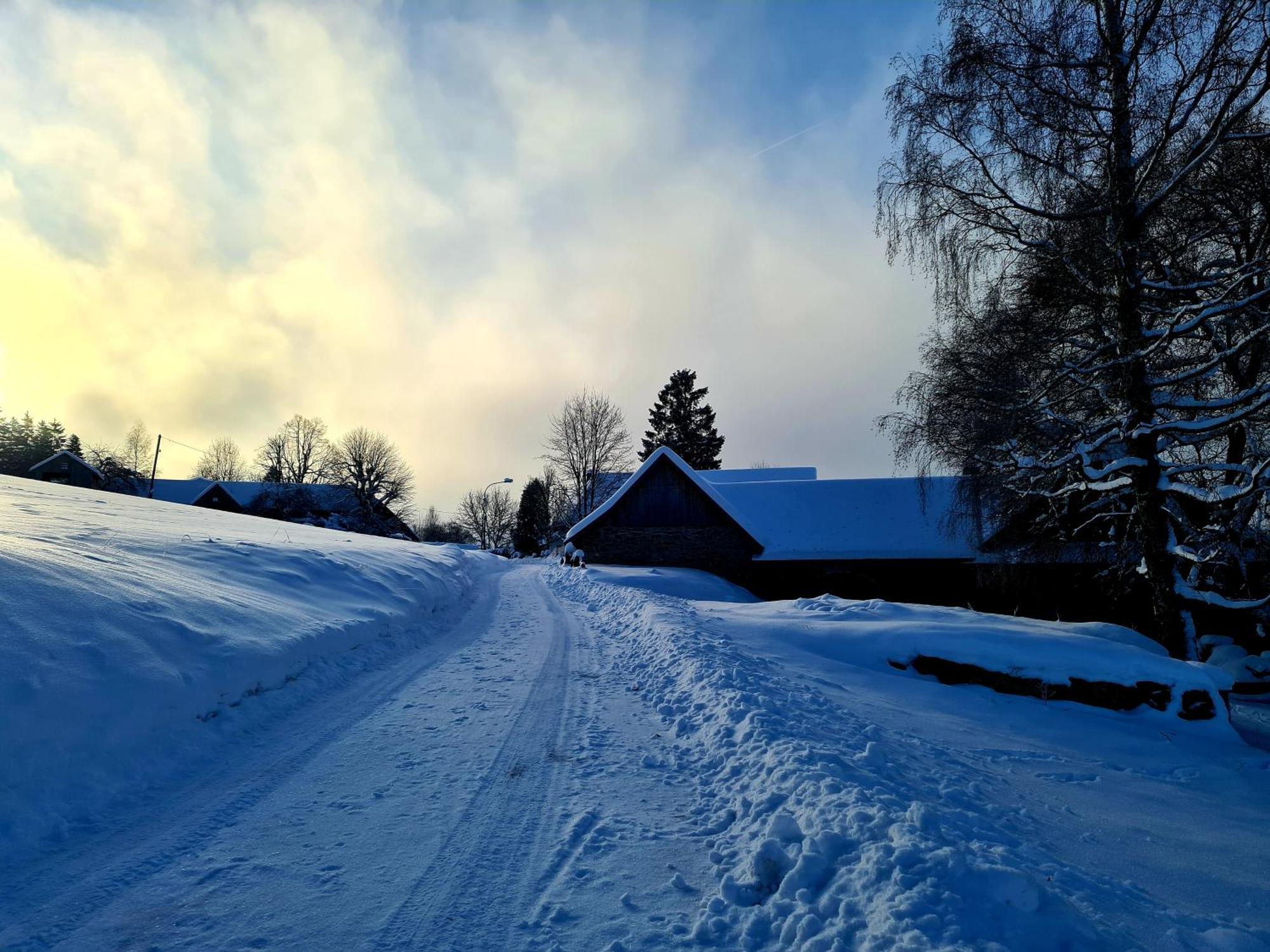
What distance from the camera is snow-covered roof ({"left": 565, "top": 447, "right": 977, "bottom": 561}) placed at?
20.6m

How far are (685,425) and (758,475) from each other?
58.3 feet

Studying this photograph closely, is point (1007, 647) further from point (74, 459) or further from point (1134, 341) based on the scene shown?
point (74, 459)

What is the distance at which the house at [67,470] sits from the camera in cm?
4334

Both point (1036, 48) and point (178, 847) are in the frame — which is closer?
point (178, 847)

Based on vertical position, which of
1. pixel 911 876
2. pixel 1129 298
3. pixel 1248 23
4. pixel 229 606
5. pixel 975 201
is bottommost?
pixel 911 876

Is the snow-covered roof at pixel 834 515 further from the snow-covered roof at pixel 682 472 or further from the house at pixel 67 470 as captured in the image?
the house at pixel 67 470

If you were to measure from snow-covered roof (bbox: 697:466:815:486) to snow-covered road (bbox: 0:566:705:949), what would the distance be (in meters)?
24.4

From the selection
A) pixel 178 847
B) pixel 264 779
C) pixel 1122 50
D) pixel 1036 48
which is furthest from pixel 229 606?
pixel 1122 50

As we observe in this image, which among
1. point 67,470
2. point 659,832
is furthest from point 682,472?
point 67,470

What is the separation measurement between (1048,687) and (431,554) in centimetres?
1562

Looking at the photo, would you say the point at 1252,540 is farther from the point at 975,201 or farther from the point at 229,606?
the point at 229,606

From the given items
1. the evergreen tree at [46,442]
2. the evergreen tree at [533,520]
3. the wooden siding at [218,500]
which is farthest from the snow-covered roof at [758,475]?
the evergreen tree at [46,442]

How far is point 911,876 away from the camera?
2801 mm

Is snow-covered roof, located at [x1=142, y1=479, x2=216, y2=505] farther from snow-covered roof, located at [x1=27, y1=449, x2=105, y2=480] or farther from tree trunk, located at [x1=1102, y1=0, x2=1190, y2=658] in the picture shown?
tree trunk, located at [x1=1102, y1=0, x2=1190, y2=658]
